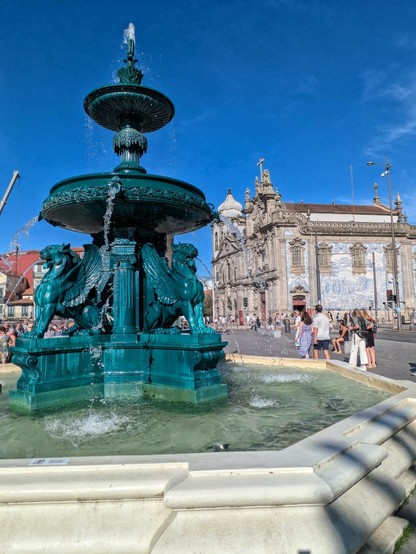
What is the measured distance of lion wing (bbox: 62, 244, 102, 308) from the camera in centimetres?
521

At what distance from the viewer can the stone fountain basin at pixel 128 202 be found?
5.06 m

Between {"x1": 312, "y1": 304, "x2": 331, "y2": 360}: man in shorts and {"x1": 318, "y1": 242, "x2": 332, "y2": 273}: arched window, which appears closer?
{"x1": 312, "y1": 304, "x2": 331, "y2": 360}: man in shorts

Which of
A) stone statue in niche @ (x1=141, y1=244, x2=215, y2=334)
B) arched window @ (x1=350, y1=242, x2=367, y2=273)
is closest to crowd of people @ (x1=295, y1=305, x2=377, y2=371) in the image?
stone statue in niche @ (x1=141, y1=244, x2=215, y2=334)

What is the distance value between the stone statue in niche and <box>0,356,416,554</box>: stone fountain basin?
276cm

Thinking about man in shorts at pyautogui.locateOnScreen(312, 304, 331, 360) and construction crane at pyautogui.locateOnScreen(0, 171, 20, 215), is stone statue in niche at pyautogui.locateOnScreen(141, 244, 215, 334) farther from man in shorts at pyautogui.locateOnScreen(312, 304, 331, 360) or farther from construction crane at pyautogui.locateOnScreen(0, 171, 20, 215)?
construction crane at pyautogui.locateOnScreen(0, 171, 20, 215)

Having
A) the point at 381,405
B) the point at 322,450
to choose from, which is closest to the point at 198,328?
the point at 381,405

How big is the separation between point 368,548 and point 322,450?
50 cm

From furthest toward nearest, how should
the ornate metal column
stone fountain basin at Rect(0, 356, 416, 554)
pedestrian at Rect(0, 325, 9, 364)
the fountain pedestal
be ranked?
pedestrian at Rect(0, 325, 9, 364), the ornate metal column, the fountain pedestal, stone fountain basin at Rect(0, 356, 416, 554)

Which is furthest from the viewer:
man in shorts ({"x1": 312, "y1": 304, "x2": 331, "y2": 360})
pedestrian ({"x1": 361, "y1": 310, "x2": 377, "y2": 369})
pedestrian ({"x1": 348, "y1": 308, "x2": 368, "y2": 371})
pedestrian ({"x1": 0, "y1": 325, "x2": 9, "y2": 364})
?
man in shorts ({"x1": 312, "y1": 304, "x2": 331, "y2": 360})

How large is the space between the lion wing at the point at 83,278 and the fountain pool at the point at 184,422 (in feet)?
3.86

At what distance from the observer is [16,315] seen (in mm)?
49094

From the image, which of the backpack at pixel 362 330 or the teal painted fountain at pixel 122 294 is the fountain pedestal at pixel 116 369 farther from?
the backpack at pixel 362 330

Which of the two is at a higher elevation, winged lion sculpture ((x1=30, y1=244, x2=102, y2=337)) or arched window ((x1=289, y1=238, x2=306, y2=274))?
arched window ((x1=289, y1=238, x2=306, y2=274))

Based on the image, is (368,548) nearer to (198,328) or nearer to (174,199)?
(198,328)
